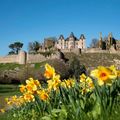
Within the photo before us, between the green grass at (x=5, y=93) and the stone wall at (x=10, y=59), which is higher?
the stone wall at (x=10, y=59)

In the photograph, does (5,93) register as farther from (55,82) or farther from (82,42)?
(82,42)

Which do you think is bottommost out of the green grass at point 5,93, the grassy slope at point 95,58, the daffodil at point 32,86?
the green grass at point 5,93

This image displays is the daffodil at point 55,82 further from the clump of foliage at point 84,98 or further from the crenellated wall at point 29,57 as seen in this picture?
the crenellated wall at point 29,57

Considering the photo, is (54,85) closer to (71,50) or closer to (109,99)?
(109,99)

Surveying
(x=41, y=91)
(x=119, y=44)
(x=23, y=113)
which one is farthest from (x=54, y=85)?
(x=119, y=44)

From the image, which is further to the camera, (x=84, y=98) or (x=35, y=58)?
(x=35, y=58)

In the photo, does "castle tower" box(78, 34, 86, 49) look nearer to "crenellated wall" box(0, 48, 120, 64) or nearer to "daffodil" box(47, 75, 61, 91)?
"crenellated wall" box(0, 48, 120, 64)

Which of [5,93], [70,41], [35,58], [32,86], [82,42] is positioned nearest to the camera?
[32,86]

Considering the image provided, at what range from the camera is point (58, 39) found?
162m

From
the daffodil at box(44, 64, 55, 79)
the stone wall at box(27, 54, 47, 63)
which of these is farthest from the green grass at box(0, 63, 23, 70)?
the daffodil at box(44, 64, 55, 79)

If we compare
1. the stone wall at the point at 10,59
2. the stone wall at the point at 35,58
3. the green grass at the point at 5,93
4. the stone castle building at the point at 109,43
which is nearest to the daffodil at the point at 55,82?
the green grass at the point at 5,93

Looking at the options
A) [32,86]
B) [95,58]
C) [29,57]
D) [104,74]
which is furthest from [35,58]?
[104,74]

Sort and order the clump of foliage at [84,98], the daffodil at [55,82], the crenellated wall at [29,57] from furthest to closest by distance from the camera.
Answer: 1. the crenellated wall at [29,57]
2. the daffodil at [55,82]
3. the clump of foliage at [84,98]

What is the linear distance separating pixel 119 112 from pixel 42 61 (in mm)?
121456
